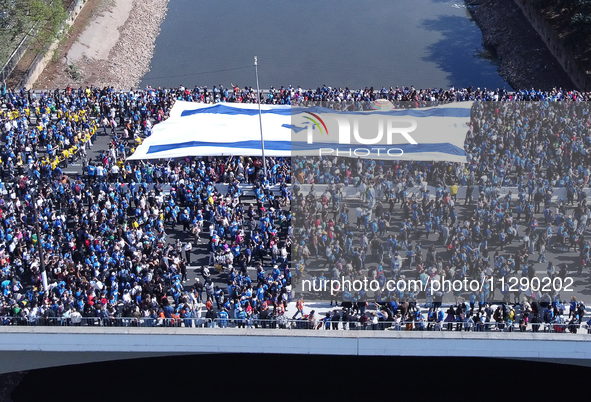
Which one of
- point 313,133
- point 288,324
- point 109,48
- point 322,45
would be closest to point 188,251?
point 288,324

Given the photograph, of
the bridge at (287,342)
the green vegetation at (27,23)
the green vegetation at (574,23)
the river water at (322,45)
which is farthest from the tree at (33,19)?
the green vegetation at (574,23)

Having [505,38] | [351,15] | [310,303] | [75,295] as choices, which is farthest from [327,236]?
[351,15]

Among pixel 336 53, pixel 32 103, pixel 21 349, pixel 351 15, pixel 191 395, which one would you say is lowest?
pixel 191 395

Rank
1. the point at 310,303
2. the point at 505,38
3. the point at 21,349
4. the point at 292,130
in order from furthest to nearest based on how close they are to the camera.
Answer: the point at 505,38, the point at 292,130, the point at 310,303, the point at 21,349

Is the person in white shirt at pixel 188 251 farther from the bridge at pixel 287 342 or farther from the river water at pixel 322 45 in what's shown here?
the river water at pixel 322 45

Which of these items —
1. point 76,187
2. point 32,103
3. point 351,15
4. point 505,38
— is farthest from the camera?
point 351,15

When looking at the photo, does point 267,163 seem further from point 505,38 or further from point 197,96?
point 505,38
